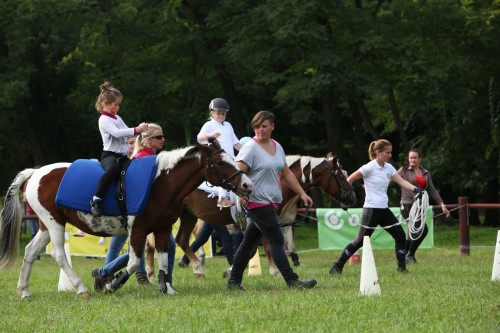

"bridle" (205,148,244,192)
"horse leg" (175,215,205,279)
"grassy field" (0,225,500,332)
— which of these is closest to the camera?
"grassy field" (0,225,500,332)

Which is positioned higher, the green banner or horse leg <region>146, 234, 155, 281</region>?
horse leg <region>146, 234, 155, 281</region>

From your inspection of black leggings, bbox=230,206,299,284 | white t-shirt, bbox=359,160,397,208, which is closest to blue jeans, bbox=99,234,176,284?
black leggings, bbox=230,206,299,284

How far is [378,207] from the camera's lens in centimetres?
1384

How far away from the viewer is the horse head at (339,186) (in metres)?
15.3

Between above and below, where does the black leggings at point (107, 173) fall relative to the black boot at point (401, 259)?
above

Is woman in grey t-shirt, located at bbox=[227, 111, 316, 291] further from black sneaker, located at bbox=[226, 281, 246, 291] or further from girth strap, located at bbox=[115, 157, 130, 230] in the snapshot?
girth strap, located at bbox=[115, 157, 130, 230]

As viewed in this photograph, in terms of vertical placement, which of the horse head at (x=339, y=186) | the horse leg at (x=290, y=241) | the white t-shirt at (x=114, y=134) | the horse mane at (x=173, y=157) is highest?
the white t-shirt at (x=114, y=134)

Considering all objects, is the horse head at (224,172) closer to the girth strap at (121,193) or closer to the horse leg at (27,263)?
the girth strap at (121,193)

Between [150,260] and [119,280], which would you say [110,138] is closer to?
[119,280]

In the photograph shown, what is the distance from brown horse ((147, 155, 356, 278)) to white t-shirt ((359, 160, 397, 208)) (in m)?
1.14

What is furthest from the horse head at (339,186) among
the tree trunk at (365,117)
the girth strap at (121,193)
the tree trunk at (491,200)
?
the tree trunk at (491,200)

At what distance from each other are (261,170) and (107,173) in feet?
5.53

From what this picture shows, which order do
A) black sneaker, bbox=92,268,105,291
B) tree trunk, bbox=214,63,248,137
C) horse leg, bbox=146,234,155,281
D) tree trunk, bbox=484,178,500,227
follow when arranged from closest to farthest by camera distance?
1. black sneaker, bbox=92,268,105,291
2. horse leg, bbox=146,234,155,281
3. tree trunk, bbox=214,63,248,137
4. tree trunk, bbox=484,178,500,227

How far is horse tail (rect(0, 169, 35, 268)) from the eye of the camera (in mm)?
11477
